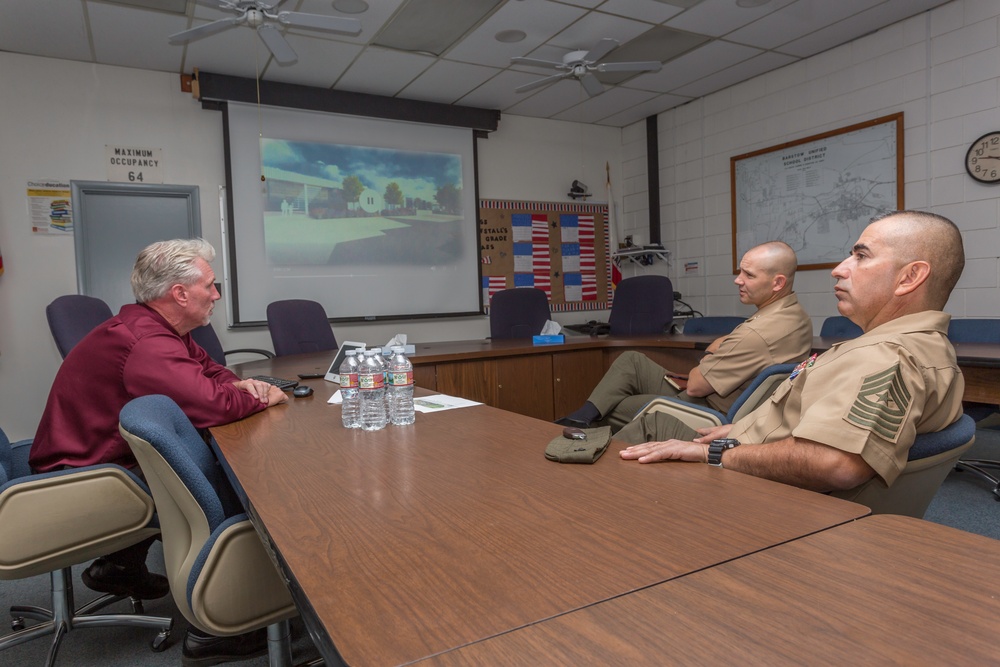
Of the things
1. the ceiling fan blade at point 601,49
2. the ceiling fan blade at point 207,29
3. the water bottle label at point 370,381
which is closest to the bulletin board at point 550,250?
the ceiling fan blade at point 601,49

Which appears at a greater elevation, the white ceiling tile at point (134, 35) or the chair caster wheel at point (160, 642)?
the white ceiling tile at point (134, 35)

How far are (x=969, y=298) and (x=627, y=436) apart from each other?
11.8 feet

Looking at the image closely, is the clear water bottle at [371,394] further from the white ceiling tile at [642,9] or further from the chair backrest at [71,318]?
the white ceiling tile at [642,9]

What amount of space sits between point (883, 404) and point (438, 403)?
4.27 feet

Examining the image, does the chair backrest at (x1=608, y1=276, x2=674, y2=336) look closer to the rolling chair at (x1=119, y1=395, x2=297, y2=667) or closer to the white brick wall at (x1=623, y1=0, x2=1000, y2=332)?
the white brick wall at (x1=623, y1=0, x2=1000, y2=332)

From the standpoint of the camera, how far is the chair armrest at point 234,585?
1186mm

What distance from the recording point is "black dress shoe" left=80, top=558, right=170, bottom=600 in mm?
1945

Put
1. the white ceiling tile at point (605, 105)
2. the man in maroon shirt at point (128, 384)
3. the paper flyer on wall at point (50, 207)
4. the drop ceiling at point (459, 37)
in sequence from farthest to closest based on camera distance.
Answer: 1. the white ceiling tile at point (605, 105)
2. the paper flyer on wall at point (50, 207)
3. the drop ceiling at point (459, 37)
4. the man in maroon shirt at point (128, 384)

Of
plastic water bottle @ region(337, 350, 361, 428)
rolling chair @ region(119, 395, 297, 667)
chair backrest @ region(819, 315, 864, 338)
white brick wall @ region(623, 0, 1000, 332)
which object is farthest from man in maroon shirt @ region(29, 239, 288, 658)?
white brick wall @ region(623, 0, 1000, 332)

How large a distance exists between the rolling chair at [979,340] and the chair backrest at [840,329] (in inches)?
20.3

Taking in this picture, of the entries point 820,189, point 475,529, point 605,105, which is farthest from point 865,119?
point 475,529

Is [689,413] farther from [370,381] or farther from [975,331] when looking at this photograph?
[975,331]

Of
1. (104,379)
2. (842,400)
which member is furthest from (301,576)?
(104,379)

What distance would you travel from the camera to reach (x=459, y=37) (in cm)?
435
